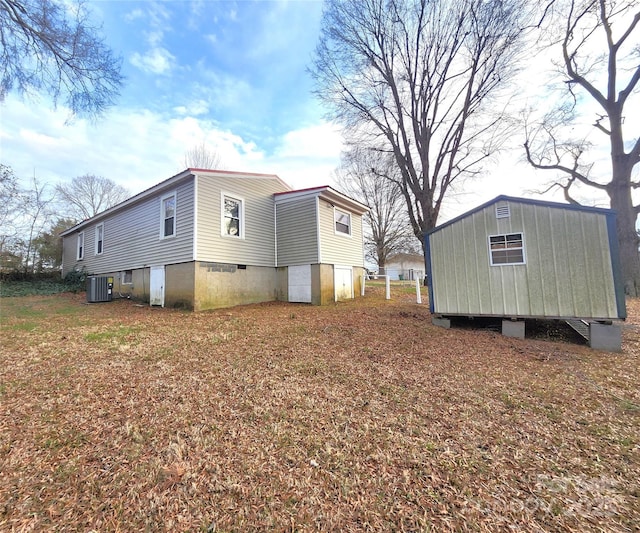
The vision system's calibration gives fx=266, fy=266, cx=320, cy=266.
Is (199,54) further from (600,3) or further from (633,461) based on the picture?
(600,3)

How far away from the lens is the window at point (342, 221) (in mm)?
11508

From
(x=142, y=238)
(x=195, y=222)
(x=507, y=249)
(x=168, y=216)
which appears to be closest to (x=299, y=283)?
(x=195, y=222)

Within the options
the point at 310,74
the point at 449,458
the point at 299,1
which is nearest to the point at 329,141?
the point at 310,74

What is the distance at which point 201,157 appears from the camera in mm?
20062

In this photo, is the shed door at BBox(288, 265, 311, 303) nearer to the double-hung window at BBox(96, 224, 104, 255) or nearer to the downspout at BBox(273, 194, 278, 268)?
the downspout at BBox(273, 194, 278, 268)

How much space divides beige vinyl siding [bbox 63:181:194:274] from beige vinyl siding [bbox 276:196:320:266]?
3.52 m

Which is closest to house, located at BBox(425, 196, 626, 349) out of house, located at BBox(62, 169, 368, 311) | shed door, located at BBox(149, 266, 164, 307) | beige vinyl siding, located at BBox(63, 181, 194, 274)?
house, located at BBox(62, 169, 368, 311)

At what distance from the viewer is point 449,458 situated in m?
2.11

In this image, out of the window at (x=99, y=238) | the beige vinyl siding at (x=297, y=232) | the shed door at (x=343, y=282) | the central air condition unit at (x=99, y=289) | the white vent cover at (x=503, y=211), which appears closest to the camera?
the white vent cover at (x=503, y=211)

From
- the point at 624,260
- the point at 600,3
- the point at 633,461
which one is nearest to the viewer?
the point at 633,461

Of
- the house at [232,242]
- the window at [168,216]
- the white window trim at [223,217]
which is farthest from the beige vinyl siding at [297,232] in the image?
the window at [168,216]

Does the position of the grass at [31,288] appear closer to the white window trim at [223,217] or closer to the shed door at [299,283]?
the white window trim at [223,217]

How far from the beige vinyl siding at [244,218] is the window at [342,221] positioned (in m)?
2.71

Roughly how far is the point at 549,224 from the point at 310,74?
13.3 metres
